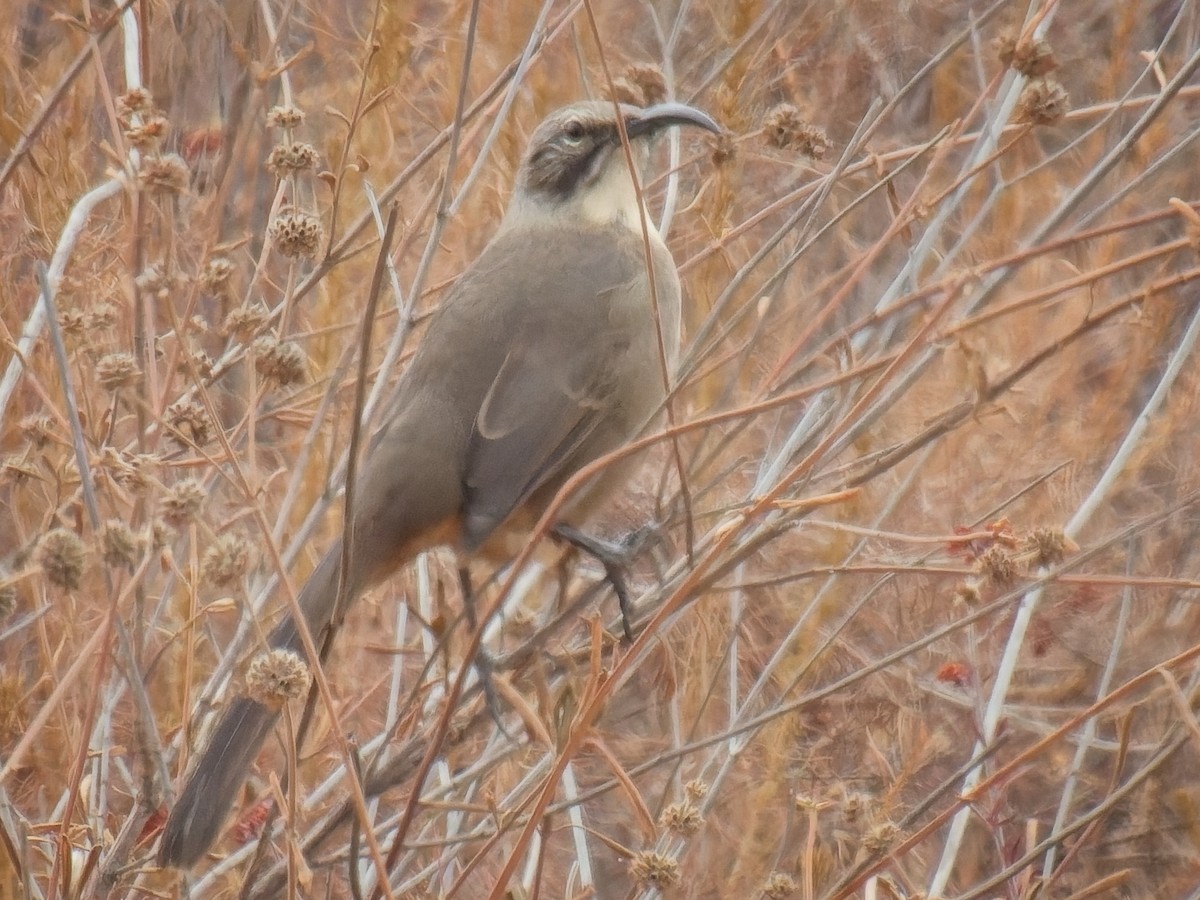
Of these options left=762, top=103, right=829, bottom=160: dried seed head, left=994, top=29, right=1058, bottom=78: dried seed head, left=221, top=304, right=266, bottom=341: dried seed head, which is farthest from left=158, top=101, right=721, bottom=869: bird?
left=994, top=29, right=1058, bottom=78: dried seed head

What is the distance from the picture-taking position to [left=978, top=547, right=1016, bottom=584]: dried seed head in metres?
1.96

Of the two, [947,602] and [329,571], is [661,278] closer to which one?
[329,571]

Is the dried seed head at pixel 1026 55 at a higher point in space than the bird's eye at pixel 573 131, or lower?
higher

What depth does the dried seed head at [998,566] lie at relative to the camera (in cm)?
196

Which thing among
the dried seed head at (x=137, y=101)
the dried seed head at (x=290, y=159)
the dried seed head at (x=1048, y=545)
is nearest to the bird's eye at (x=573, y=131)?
the dried seed head at (x=290, y=159)

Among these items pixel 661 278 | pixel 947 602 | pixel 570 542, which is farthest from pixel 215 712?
pixel 947 602

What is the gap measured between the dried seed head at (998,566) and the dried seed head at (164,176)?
129cm

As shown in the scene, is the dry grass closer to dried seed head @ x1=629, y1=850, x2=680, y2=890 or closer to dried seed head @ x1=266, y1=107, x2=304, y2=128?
dried seed head @ x1=629, y1=850, x2=680, y2=890

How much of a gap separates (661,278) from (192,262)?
1522 mm

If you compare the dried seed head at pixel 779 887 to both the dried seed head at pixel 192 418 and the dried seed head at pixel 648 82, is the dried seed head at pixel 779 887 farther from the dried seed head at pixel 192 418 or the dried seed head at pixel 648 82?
the dried seed head at pixel 648 82

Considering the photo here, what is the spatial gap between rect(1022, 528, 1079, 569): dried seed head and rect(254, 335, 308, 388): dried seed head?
3.70 ft

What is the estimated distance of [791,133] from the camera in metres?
2.61

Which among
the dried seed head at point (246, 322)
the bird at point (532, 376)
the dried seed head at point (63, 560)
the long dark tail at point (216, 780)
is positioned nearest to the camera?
the dried seed head at point (63, 560)

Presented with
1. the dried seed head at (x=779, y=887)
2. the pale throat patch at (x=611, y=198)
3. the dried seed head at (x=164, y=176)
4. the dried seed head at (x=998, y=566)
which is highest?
the dried seed head at (x=164, y=176)
